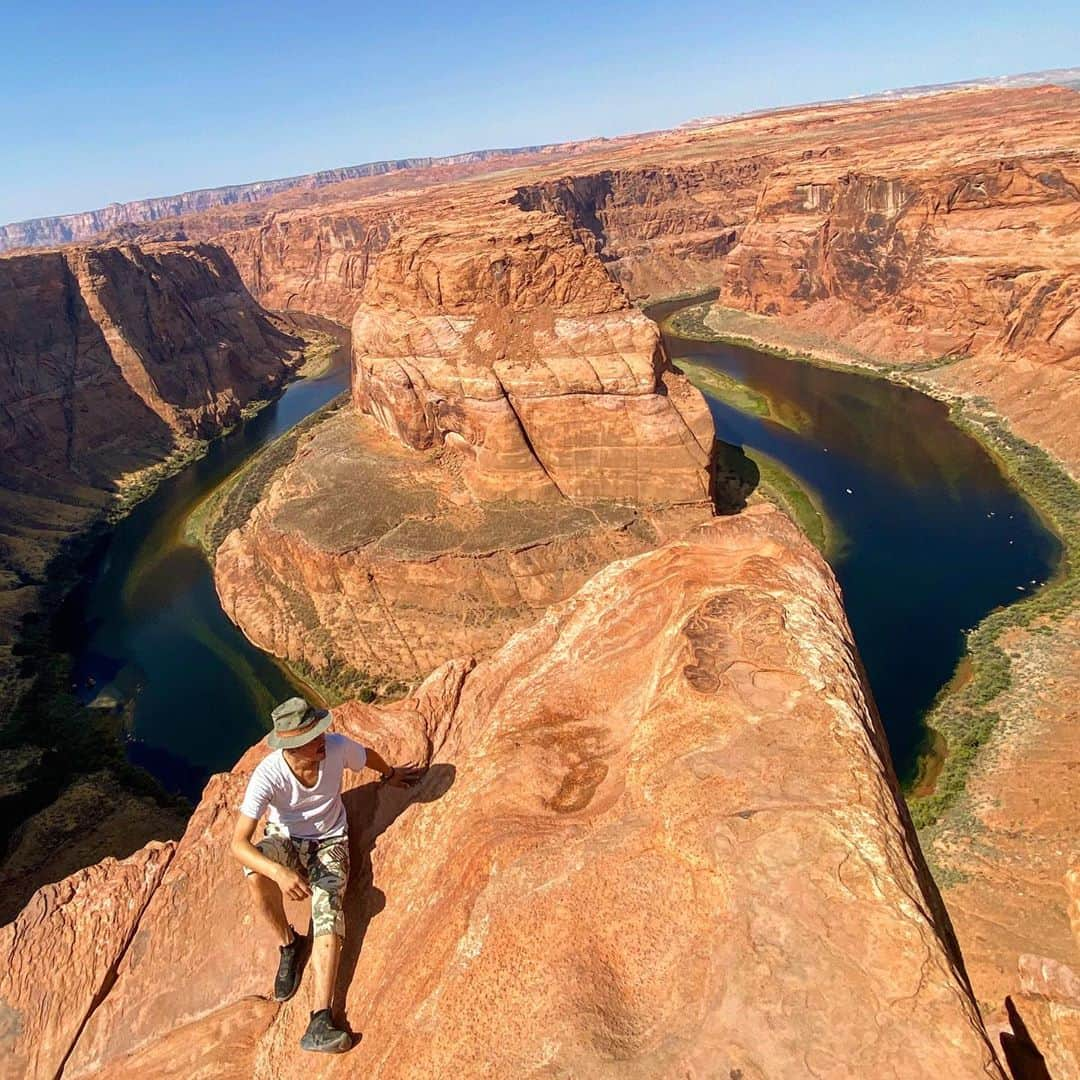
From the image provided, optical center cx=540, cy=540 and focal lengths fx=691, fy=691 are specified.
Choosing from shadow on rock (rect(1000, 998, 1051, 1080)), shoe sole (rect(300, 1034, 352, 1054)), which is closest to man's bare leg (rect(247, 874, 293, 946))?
shoe sole (rect(300, 1034, 352, 1054))

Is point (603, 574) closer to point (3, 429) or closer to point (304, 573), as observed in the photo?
point (304, 573)

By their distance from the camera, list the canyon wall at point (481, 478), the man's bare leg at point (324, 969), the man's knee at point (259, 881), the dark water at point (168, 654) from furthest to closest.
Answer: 1. the canyon wall at point (481, 478)
2. the dark water at point (168, 654)
3. the man's knee at point (259, 881)
4. the man's bare leg at point (324, 969)

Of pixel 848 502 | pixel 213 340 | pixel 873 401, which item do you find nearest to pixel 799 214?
pixel 873 401

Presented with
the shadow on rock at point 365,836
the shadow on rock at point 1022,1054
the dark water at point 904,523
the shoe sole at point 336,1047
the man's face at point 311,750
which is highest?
the man's face at point 311,750

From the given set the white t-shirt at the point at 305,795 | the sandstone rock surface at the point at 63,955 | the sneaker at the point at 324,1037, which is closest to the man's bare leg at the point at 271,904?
the white t-shirt at the point at 305,795

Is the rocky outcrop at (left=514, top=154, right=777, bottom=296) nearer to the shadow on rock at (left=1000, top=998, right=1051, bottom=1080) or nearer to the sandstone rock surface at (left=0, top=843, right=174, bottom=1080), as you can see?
the sandstone rock surface at (left=0, top=843, right=174, bottom=1080)

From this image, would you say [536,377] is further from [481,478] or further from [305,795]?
[305,795]

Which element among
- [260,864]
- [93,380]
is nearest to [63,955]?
[260,864]

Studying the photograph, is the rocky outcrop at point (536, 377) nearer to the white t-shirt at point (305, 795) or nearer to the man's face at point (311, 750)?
the white t-shirt at point (305, 795)

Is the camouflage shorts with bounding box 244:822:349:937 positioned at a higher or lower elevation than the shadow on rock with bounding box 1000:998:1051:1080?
higher
